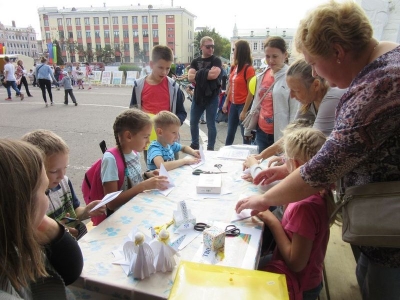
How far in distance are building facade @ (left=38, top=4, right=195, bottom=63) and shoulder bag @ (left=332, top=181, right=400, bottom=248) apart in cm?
5946

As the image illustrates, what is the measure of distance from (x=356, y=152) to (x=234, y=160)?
5.39 ft

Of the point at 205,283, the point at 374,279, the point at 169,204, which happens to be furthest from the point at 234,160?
the point at 205,283

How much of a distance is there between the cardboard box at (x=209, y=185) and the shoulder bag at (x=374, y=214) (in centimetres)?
90

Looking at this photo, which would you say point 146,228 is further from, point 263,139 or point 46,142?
point 263,139

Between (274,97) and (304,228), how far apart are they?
6.66ft

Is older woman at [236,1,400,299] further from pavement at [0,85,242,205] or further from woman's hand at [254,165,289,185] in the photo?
pavement at [0,85,242,205]

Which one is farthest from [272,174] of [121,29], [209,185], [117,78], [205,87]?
[121,29]

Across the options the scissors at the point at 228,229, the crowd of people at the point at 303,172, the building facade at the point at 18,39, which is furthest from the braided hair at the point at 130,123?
the building facade at the point at 18,39

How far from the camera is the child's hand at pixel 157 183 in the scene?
189cm

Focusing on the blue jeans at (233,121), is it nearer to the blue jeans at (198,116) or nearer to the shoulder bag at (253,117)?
the blue jeans at (198,116)

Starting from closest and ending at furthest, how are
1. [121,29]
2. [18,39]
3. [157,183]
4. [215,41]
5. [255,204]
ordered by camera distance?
[255,204] < [157,183] < [215,41] < [121,29] < [18,39]

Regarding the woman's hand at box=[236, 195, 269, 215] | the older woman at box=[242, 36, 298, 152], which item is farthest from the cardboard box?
the older woman at box=[242, 36, 298, 152]

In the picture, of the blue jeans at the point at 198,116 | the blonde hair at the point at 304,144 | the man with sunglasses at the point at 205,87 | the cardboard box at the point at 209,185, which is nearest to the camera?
the blonde hair at the point at 304,144

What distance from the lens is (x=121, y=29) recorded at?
59594 mm
